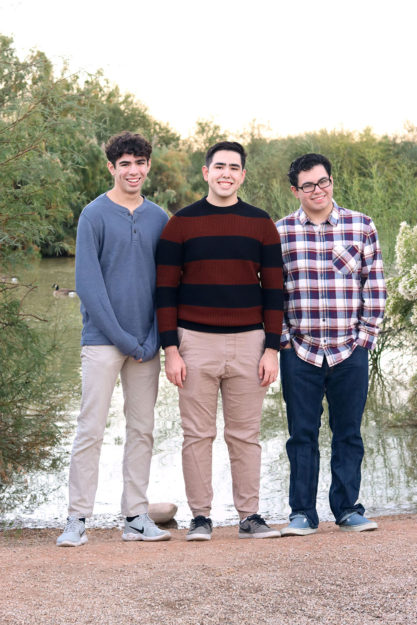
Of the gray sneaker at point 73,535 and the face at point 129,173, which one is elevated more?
the face at point 129,173

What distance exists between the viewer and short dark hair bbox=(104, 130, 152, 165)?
5.11 metres

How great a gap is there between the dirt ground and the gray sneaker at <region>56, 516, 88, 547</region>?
0.05 m

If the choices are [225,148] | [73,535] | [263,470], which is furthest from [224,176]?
[263,470]

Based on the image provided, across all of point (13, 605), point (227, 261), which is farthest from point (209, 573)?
point (227, 261)

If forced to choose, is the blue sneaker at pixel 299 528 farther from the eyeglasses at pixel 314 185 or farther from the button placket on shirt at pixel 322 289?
the eyeglasses at pixel 314 185

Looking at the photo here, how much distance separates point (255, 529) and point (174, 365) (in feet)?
3.63

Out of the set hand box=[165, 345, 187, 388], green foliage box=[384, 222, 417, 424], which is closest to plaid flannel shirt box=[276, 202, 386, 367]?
hand box=[165, 345, 187, 388]

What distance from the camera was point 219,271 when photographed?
16.1 feet

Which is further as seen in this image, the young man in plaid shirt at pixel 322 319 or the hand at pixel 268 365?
the young man in plaid shirt at pixel 322 319

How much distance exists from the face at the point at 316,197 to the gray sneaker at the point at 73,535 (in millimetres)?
2284

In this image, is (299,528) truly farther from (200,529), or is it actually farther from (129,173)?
(129,173)

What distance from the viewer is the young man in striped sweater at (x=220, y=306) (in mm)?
4918

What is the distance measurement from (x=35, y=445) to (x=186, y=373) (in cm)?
321

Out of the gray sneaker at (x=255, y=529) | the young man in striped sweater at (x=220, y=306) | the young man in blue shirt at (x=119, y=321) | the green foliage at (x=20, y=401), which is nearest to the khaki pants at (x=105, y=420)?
the young man in blue shirt at (x=119, y=321)
